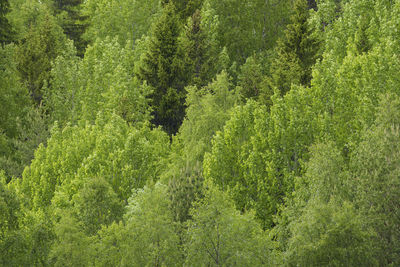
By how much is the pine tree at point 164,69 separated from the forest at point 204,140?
0.14 m

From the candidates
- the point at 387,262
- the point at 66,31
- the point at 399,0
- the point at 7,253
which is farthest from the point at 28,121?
the point at 387,262

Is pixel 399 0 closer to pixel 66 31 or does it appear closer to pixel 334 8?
pixel 334 8

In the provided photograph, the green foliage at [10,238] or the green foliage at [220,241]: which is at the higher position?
the green foliage at [220,241]

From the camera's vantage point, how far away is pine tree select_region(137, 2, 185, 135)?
58375 millimetres

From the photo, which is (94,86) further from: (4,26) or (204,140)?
(204,140)

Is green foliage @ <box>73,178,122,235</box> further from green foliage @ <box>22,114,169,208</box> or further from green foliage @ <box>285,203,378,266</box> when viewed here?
green foliage @ <box>285,203,378,266</box>

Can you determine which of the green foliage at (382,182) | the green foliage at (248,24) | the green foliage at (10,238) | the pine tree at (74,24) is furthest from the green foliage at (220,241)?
the pine tree at (74,24)

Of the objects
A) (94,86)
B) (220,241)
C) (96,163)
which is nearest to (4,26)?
(94,86)

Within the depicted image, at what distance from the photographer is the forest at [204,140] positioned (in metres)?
28.0

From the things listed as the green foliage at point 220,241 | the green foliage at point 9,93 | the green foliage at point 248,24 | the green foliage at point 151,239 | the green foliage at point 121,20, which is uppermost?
the green foliage at point 248,24

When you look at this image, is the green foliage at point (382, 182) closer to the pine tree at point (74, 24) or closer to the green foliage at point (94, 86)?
the green foliage at point (94, 86)

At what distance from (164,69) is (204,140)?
15.0 metres

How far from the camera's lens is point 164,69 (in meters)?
58.7

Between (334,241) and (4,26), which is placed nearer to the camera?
(334,241)
